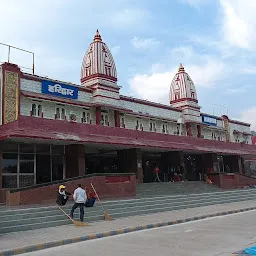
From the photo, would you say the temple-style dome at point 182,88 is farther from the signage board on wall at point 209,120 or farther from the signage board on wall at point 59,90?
the signage board on wall at point 59,90

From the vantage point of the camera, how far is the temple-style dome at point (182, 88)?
35.1m

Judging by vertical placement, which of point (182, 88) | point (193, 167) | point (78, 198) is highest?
point (182, 88)

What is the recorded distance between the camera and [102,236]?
10148 mm

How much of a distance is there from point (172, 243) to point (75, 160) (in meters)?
11.5

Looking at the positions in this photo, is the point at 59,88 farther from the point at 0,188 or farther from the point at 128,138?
the point at 0,188

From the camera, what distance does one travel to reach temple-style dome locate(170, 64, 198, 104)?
115ft

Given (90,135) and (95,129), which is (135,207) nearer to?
(90,135)

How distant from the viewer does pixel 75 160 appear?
19.4 m

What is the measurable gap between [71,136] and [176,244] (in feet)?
36.2

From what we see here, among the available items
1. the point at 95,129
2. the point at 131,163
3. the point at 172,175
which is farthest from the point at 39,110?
the point at 172,175

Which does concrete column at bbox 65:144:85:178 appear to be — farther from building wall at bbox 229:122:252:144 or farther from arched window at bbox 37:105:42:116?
building wall at bbox 229:122:252:144

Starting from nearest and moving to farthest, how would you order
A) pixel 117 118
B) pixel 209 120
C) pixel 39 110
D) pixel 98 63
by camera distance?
pixel 39 110, pixel 98 63, pixel 117 118, pixel 209 120

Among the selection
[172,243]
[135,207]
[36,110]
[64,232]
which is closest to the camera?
[172,243]

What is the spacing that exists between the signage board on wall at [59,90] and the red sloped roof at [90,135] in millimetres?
4268
